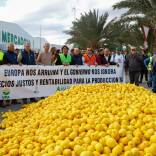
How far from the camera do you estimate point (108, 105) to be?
6789 millimetres

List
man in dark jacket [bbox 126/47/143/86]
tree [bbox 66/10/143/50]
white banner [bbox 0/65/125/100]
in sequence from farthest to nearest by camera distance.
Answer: tree [bbox 66/10/143/50] → man in dark jacket [bbox 126/47/143/86] → white banner [bbox 0/65/125/100]

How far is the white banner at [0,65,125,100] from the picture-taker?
41.1 ft

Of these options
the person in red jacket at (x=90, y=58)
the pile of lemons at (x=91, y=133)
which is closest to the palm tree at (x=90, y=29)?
the person in red jacket at (x=90, y=58)

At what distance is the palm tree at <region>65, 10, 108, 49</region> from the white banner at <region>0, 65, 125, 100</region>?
23.8m

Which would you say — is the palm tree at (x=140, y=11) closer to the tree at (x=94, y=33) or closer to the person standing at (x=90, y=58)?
the tree at (x=94, y=33)

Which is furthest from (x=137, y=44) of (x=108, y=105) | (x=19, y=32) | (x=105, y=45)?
(x=108, y=105)

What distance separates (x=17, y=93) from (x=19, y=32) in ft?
49.4

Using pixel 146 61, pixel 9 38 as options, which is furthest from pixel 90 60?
pixel 9 38

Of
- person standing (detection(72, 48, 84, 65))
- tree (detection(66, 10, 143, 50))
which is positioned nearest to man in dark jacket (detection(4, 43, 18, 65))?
person standing (detection(72, 48, 84, 65))

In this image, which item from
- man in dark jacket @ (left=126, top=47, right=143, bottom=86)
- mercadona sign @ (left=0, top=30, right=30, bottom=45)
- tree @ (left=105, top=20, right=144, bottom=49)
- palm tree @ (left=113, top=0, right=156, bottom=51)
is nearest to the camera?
man in dark jacket @ (left=126, top=47, right=143, bottom=86)

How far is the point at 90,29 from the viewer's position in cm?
3841

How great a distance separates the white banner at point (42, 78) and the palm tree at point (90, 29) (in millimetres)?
23786

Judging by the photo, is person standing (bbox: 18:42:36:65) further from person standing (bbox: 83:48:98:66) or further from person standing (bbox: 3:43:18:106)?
person standing (bbox: 83:48:98:66)

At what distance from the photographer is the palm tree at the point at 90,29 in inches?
1505
